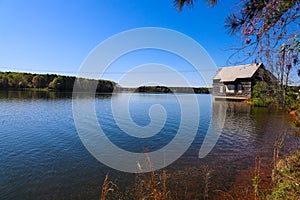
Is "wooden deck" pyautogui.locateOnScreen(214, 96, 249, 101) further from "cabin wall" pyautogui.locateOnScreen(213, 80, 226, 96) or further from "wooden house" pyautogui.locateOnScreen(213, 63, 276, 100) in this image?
"cabin wall" pyautogui.locateOnScreen(213, 80, 226, 96)

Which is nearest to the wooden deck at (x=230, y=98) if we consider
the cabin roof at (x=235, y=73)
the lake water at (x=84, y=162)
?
the cabin roof at (x=235, y=73)

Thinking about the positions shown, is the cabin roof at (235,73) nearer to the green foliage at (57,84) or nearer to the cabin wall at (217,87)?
the cabin wall at (217,87)

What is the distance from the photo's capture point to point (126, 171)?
18.6 feet

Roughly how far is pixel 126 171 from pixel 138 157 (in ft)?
4.32

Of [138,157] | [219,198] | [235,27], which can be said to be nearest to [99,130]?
[138,157]

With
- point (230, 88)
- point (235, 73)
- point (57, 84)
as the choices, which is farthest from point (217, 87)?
point (57, 84)

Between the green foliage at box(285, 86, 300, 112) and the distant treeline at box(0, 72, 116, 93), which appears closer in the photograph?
the green foliage at box(285, 86, 300, 112)

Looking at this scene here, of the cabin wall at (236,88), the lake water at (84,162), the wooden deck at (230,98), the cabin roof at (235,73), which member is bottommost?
the lake water at (84,162)

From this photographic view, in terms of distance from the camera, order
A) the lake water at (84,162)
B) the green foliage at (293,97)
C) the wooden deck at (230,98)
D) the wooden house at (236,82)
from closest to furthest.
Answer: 1. the lake water at (84,162)
2. the green foliage at (293,97)
3. the wooden house at (236,82)
4. the wooden deck at (230,98)

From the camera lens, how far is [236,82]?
3116 centimetres

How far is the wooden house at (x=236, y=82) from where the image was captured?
2848cm

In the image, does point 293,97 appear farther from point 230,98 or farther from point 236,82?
point 230,98

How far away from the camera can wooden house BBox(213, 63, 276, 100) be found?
2848cm

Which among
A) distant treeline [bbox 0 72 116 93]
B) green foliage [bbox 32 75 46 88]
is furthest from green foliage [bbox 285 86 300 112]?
green foliage [bbox 32 75 46 88]
